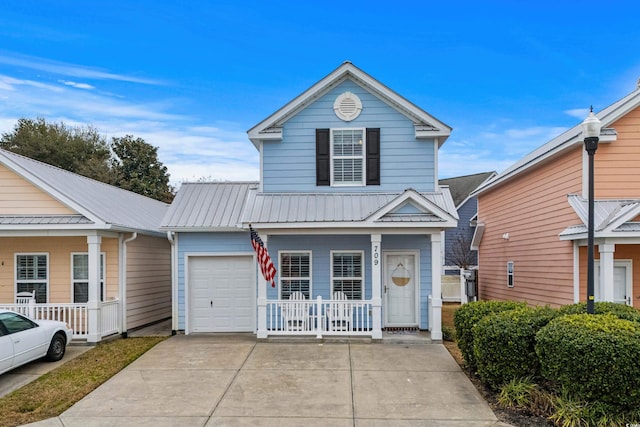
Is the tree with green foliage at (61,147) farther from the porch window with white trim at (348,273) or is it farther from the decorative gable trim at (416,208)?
the decorative gable trim at (416,208)

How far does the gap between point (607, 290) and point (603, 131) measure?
4085 mm

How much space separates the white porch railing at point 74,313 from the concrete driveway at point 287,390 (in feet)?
7.23

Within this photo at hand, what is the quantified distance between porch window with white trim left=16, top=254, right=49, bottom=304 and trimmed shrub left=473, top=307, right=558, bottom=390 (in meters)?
11.6

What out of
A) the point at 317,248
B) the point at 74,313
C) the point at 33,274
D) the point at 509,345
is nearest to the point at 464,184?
the point at 317,248

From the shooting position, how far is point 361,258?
39.5ft

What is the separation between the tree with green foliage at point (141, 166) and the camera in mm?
35156

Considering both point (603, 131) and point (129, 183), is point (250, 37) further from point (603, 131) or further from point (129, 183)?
point (129, 183)

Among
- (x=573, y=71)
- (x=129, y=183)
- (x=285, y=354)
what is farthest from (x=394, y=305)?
(x=129, y=183)

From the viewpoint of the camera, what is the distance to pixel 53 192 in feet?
36.4

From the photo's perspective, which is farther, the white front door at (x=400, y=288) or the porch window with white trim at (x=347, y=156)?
the porch window with white trim at (x=347, y=156)

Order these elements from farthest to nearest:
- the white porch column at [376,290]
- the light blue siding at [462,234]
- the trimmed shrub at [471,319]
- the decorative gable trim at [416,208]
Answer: the light blue siding at [462,234], the white porch column at [376,290], the decorative gable trim at [416,208], the trimmed shrub at [471,319]

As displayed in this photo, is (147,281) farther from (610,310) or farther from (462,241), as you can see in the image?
(462,241)

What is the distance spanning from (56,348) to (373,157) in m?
9.03

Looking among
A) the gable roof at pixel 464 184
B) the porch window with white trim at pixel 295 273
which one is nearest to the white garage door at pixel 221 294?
the porch window with white trim at pixel 295 273
